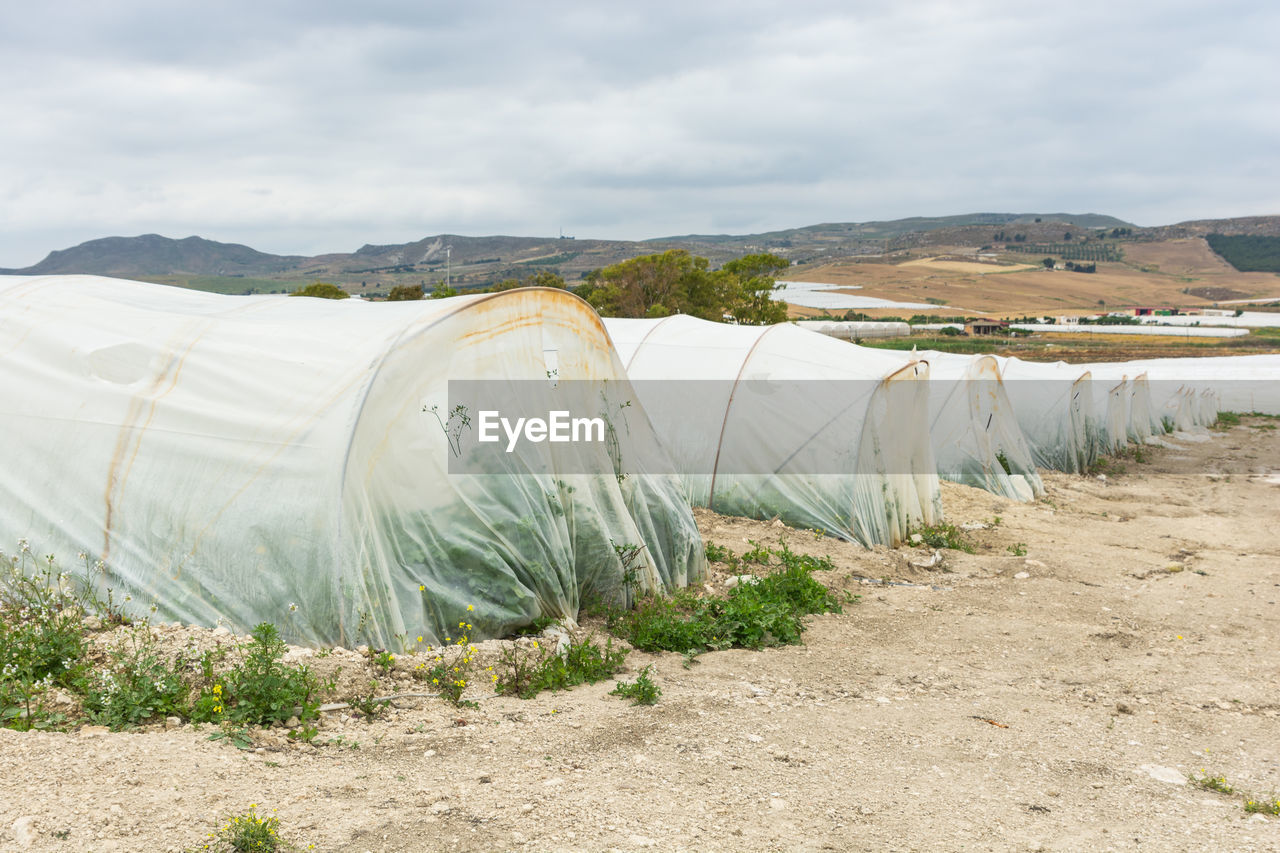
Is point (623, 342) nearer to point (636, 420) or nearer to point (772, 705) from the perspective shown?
point (636, 420)

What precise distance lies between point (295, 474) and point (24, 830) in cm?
266

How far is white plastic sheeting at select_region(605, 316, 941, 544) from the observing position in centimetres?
1161

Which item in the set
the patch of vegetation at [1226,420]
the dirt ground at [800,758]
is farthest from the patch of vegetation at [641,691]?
the patch of vegetation at [1226,420]

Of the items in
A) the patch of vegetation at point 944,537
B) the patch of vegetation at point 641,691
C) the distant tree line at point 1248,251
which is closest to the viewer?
the patch of vegetation at point 641,691

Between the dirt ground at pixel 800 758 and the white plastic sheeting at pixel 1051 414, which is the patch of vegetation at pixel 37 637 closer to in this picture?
the dirt ground at pixel 800 758

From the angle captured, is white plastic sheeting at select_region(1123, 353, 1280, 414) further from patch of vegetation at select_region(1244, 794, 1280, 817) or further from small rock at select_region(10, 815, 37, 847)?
small rock at select_region(10, 815, 37, 847)

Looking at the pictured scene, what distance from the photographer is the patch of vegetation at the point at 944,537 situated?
11914 millimetres

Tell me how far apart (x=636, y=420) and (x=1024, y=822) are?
5218mm

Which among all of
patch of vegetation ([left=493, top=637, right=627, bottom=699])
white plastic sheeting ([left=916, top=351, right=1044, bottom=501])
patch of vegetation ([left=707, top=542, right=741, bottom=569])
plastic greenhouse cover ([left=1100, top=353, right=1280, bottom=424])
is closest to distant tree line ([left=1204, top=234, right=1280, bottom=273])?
plastic greenhouse cover ([left=1100, top=353, right=1280, bottom=424])

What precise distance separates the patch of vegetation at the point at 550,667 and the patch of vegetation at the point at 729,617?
1.80ft

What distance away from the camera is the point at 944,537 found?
12125 millimetres

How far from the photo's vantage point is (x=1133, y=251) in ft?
554

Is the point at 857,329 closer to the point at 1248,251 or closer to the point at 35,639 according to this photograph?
the point at 35,639

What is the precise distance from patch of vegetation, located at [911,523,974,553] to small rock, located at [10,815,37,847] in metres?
10.7
